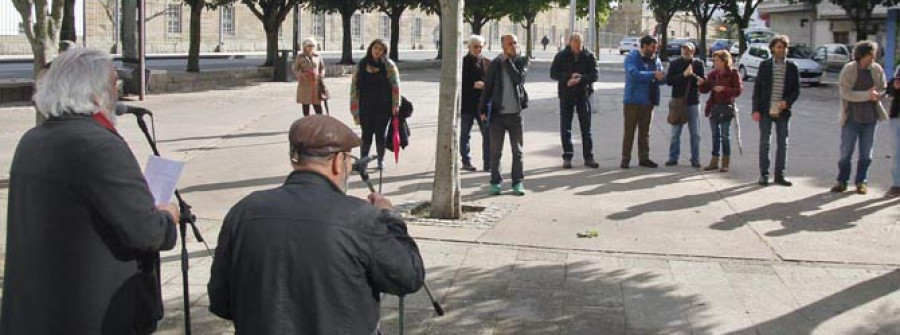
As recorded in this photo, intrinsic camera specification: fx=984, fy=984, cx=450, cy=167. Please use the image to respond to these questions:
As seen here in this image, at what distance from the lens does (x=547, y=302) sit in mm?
5891

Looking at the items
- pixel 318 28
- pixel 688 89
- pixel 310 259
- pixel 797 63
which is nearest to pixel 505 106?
pixel 688 89

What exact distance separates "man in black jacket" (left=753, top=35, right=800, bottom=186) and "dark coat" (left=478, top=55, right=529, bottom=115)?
265cm

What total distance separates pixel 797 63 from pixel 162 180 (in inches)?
1208

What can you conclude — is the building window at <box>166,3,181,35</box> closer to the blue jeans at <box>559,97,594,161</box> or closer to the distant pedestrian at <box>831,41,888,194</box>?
the blue jeans at <box>559,97,594,161</box>

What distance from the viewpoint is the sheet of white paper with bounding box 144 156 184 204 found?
344 cm

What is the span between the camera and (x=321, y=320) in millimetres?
2719

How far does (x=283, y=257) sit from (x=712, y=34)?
A: 10613 cm

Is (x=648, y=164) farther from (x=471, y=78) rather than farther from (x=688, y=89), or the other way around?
(x=471, y=78)

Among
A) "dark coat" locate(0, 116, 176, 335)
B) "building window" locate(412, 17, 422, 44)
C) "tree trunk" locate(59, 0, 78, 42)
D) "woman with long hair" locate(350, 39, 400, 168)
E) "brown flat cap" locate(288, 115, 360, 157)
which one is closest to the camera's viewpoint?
"brown flat cap" locate(288, 115, 360, 157)

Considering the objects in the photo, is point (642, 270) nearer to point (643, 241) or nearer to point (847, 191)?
point (643, 241)

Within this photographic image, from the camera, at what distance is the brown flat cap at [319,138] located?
280 centimetres

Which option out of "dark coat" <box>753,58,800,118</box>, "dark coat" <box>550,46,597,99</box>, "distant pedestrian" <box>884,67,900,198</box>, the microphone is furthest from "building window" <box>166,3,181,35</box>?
the microphone

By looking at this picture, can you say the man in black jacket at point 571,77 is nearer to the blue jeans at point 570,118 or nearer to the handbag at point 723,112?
the blue jeans at point 570,118

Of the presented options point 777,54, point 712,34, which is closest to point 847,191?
point 777,54
